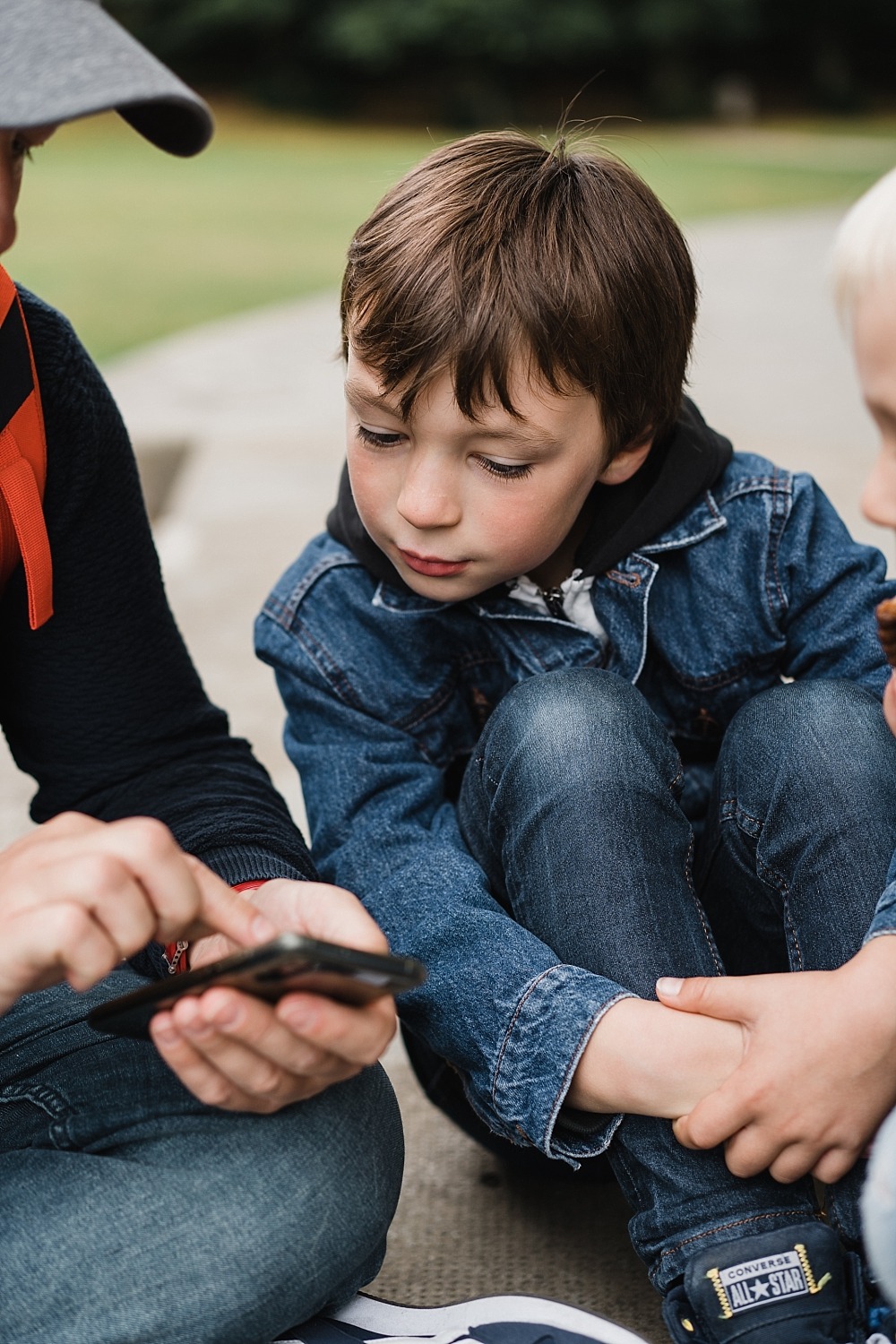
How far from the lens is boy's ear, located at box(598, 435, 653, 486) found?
1.41 metres

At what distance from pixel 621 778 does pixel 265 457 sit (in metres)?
3.02

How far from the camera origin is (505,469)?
1304 mm

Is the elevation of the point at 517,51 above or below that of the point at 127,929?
below

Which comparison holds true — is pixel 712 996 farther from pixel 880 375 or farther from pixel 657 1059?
pixel 880 375

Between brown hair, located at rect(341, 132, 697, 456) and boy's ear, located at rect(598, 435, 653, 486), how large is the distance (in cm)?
1

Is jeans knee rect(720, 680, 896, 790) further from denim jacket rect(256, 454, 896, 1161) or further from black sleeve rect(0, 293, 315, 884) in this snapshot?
black sleeve rect(0, 293, 315, 884)

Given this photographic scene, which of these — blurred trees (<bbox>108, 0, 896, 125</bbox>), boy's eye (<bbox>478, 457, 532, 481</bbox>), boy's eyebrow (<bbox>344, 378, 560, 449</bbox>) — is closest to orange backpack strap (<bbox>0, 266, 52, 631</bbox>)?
boy's eyebrow (<bbox>344, 378, 560, 449</bbox>)

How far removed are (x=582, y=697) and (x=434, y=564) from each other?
0.19 metres

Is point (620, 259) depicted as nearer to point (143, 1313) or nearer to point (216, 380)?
point (143, 1313)

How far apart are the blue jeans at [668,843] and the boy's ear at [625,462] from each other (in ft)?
0.69

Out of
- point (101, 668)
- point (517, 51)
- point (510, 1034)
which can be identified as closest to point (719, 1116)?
point (510, 1034)

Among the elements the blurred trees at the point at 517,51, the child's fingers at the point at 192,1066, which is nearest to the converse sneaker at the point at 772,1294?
the child's fingers at the point at 192,1066

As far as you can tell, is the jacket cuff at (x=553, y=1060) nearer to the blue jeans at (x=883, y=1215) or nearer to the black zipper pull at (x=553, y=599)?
the blue jeans at (x=883, y=1215)

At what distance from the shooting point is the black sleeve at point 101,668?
4.25 feet
